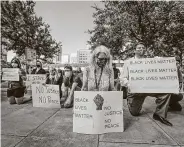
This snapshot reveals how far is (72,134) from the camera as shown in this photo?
3.43 meters

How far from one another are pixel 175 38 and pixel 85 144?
1488 cm

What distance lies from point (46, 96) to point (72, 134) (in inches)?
111

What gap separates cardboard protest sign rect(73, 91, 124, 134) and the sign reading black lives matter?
111cm

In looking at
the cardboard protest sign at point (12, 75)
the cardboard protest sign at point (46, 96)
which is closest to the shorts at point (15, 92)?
the cardboard protest sign at point (12, 75)

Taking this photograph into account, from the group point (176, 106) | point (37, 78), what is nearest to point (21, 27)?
point (37, 78)

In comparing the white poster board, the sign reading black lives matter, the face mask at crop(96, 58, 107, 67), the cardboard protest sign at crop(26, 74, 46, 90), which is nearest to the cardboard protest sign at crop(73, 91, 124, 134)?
the face mask at crop(96, 58, 107, 67)

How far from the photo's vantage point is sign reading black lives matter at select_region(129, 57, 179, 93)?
430cm

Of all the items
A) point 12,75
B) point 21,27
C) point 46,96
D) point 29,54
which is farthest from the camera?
point 21,27

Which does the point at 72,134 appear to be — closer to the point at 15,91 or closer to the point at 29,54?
the point at 15,91

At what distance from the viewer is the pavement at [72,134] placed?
3.02 m

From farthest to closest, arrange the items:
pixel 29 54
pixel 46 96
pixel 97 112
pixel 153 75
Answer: pixel 29 54
pixel 46 96
pixel 153 75
pixel 97 112

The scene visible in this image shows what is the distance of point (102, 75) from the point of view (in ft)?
12.9

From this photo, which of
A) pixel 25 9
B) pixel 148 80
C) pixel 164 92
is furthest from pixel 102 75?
pixel 25 9

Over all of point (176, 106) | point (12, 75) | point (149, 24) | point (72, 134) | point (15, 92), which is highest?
point (149, 24)
